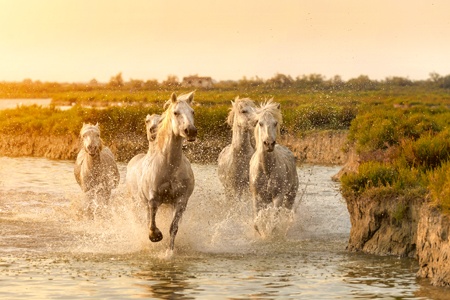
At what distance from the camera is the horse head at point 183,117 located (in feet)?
40.4

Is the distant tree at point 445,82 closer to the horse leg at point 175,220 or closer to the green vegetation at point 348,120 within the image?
the green vegetation at point 348,120

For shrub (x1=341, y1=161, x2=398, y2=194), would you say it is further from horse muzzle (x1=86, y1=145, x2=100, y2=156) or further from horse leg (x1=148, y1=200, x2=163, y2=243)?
horse muzzle (x1=86, y1=145, x2=100, y2=156)

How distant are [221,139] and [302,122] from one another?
140 inches

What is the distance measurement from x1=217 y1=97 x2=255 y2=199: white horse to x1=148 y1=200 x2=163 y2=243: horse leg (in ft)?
11.7

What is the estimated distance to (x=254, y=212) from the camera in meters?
15.3

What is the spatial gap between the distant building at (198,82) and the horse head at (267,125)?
2745 inches

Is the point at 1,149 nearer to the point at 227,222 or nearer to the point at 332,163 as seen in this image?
the point at 332,163

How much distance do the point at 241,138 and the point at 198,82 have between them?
80.2m

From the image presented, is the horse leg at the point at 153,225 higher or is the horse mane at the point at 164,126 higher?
the horse mane at the point at 164,126

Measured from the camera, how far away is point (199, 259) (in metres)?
13.6

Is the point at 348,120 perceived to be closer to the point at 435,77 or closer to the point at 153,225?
the point at 153,225

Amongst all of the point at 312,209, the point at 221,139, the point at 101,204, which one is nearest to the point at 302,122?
the point at 221,139

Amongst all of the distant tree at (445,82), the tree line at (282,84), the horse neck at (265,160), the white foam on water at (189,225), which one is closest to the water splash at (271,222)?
the white foam on water at (189,225)

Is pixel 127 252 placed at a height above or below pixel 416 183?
below
